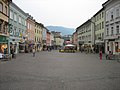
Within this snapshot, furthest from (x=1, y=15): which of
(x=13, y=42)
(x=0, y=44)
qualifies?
(x=13, y=42)

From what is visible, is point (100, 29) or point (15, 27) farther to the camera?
point (100, 29)

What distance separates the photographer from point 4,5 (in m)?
33.1

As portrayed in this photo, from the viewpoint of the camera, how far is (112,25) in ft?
130

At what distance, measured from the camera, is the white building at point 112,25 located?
36.8 metres

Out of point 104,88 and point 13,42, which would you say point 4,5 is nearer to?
point 13,42

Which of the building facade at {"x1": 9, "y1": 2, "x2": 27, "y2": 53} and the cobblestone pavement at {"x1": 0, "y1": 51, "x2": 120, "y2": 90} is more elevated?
the building facade at {"x1": 9, "y1": 2, "x2": 27, "y2": 53}

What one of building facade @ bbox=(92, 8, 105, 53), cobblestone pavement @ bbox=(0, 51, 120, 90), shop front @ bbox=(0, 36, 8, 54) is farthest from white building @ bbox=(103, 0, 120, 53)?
cobblestone pavement @ bbox=(0, 51, 120, 90)

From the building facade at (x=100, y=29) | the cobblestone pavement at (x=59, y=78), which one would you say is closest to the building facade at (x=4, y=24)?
the cobblestone pavement at (x=59, y=78)

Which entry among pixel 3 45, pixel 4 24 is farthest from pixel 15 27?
pixel 3 45

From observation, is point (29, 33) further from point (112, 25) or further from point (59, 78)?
Result: point (59, 78)

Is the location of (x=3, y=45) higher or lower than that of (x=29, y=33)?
lower

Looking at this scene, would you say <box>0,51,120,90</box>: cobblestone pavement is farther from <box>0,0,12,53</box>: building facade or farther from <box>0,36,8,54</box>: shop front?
<box>0,0,12,53</box>: building facade

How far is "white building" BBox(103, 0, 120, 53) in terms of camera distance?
3675 cm

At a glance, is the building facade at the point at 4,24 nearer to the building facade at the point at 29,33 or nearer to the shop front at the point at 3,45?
the shop front at the point at 3,45
